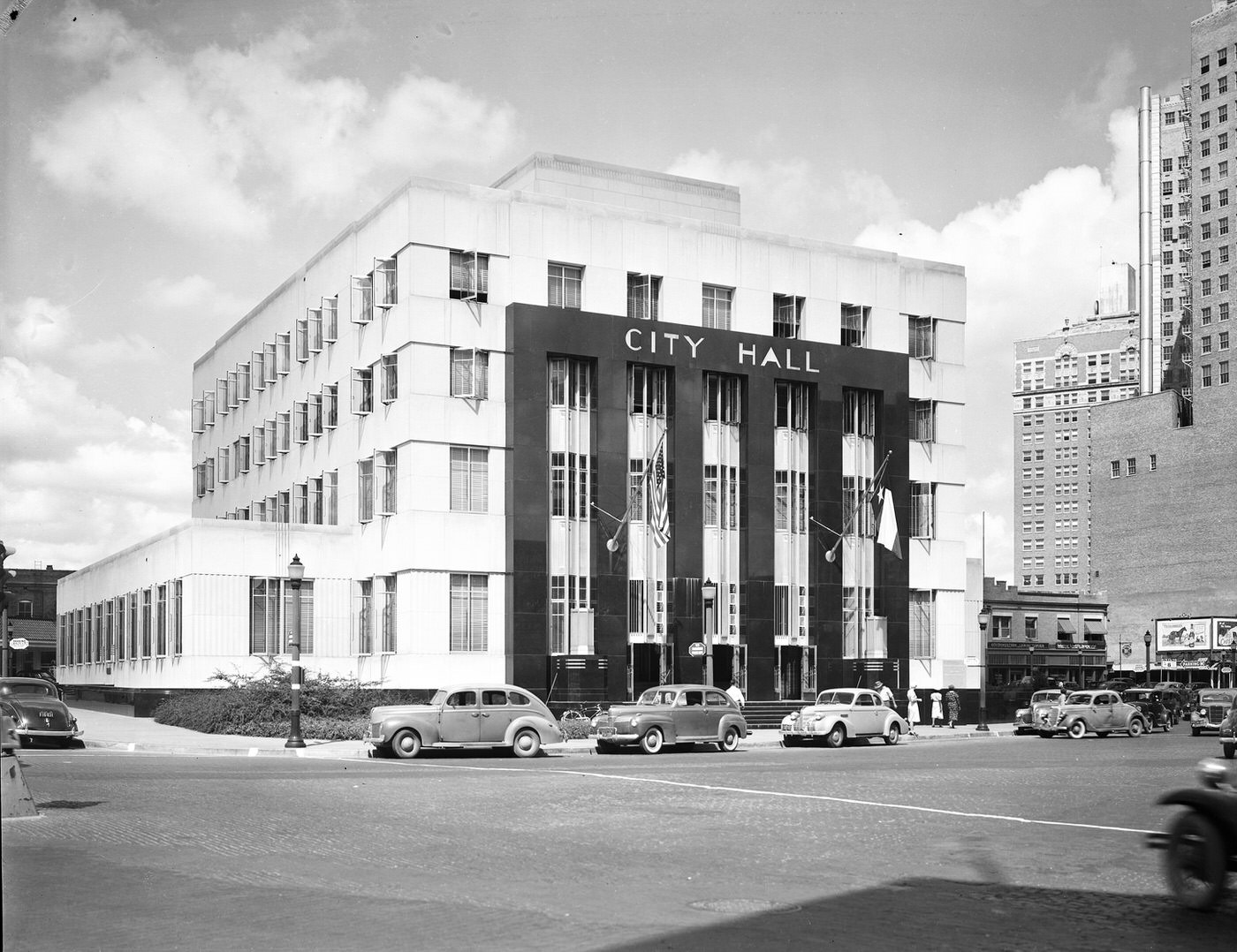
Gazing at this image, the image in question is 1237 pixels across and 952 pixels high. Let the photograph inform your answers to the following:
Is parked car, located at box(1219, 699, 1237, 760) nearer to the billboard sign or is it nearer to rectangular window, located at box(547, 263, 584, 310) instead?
rectangular window, located at box(547, 263, 584, 310)

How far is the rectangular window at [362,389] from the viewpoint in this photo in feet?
172

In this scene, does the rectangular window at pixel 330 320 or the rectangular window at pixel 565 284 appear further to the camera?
the rectangular window at pixel 330 320

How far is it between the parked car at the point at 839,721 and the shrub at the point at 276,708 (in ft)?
41.2

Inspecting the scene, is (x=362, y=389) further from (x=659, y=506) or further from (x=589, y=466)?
(x=659, y=506)

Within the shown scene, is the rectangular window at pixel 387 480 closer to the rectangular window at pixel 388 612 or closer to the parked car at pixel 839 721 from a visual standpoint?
→ the rectangular window at pixel 388 612

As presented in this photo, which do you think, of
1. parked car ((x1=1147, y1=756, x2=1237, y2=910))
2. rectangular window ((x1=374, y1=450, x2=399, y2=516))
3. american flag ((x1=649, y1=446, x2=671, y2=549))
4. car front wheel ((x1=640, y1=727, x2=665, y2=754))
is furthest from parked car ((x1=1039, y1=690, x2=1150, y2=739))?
parked car ((x1=1147, y1=756, x2=1237, y2=910))

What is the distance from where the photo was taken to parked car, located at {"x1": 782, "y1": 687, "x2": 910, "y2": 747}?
41094 mm

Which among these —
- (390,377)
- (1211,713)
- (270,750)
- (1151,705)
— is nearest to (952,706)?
(1151,705)

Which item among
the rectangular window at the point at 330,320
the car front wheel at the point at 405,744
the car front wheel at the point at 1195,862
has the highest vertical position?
the rectangular window at the point at 330,320

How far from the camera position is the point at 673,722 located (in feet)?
120

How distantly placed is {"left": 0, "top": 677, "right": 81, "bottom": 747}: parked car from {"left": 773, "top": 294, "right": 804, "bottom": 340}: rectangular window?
32.1m

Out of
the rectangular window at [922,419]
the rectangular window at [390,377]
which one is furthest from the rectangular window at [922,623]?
the rectangular window at [390,377]

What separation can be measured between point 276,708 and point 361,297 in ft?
59.1

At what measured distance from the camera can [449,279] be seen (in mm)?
50125
